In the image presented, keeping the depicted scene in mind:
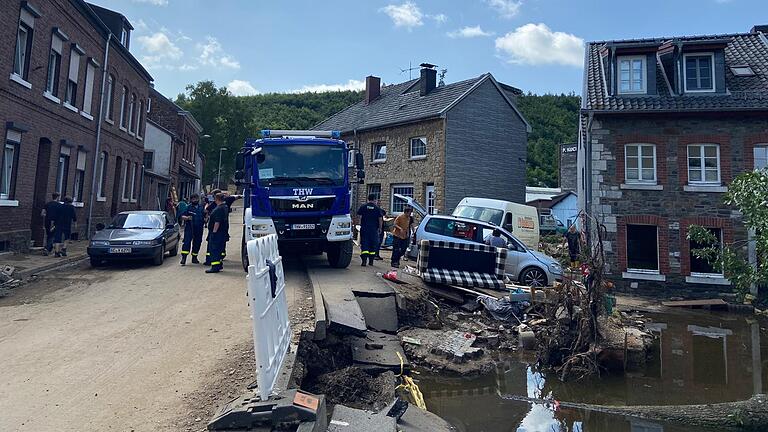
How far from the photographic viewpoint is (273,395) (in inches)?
146

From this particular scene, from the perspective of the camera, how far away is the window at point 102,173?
60.4 ft

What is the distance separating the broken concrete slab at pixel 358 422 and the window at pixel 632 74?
16.4 m

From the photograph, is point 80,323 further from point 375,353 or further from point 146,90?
point 146,90

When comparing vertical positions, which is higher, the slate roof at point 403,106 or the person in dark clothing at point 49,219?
the slate roof at point 403,106

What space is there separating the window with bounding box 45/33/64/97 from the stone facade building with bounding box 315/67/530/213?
50.2ft

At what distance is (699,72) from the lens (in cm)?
1611

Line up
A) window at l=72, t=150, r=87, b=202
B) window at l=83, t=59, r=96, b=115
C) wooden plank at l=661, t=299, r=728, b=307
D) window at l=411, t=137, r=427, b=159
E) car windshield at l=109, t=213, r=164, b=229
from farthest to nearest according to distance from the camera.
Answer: window at l=411, t=137, r=427, b=159 → window at l=83, t=59, r=96, b=115 → window at l=72, t=150, r=87, b=202 → wooden plank at l=661, t=299, r=728, b=307 → car windshield at l=109, t=213, r=164, b=229

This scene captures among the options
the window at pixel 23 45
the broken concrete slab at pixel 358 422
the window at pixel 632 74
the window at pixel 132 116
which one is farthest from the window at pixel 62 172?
the window at pixel 632 74

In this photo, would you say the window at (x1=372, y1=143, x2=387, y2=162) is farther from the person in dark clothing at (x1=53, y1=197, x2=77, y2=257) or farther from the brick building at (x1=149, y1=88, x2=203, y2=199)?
the person in dark clothing at (x1=53, y1=197, x2=77, y2=257)

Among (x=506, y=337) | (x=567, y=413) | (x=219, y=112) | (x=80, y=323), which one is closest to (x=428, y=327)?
(x=506, y=337)

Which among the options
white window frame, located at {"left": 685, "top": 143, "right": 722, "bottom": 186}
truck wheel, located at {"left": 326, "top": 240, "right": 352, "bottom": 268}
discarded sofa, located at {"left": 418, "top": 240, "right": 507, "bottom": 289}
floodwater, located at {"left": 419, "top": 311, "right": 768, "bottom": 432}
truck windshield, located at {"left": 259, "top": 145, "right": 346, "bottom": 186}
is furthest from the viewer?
white window frame, located at {"left": 685, "top": 143, "right": 722, "bottom": 186}

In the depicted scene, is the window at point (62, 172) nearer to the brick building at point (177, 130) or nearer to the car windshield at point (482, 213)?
the car windshield at point (482, 213)

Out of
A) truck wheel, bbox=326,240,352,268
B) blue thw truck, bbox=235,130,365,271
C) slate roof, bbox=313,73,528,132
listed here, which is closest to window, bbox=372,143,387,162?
slate roof, bbox=313,73,528,132

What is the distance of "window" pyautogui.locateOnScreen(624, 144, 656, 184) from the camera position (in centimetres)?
1562
